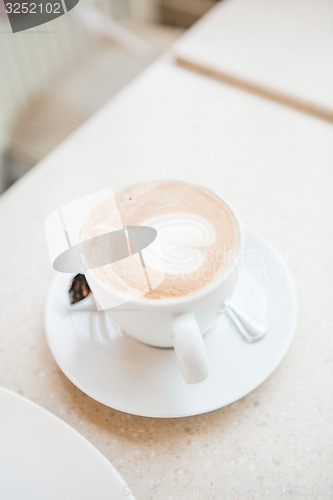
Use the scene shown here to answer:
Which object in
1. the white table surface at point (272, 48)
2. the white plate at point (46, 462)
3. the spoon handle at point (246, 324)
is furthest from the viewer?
the white table surface at point (272, 48)

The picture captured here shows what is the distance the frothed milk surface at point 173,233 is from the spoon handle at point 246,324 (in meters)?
0.06

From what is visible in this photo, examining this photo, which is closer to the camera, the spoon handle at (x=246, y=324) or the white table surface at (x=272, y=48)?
the spoon handle at (x=246, y=324)

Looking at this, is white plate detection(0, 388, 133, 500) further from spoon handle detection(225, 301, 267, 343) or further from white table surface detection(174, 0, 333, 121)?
white table surface detection(174, 0, 333, 121)

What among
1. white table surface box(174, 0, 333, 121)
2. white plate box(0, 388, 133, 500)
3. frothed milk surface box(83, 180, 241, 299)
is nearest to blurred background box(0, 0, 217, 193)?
white table surface box(174, 0, 333, 121)

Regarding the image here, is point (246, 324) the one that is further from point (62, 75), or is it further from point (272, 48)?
point (62, 75)

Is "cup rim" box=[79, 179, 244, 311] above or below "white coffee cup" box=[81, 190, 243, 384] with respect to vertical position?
above

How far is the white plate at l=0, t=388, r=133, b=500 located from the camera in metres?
0.31

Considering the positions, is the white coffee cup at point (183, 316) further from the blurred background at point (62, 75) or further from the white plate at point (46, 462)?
the blurred background at point (62, 75)

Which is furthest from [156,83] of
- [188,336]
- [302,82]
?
[188,336]

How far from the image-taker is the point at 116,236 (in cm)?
40

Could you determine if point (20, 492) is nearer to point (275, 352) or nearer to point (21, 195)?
point (275, 352)

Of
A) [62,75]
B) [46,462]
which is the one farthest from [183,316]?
[62,75]

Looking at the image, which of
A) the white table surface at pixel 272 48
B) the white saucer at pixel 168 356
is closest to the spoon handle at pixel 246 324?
the white saucer at pixel 168 356

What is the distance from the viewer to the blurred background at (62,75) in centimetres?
115
